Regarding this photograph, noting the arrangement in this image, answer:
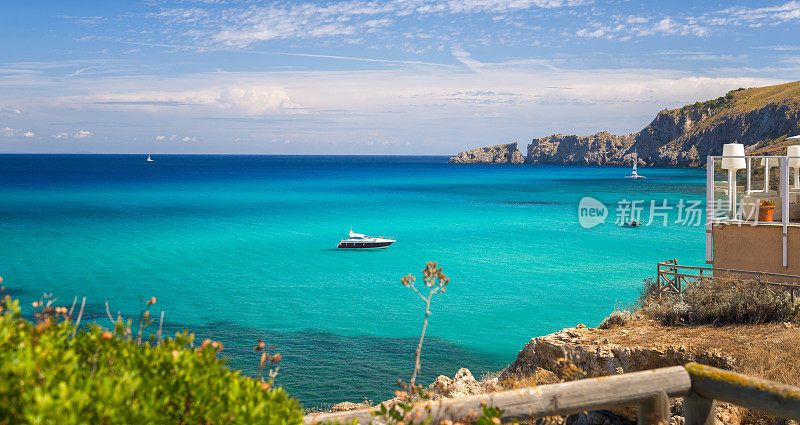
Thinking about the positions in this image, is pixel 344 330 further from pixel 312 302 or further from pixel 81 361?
pixel 81 361

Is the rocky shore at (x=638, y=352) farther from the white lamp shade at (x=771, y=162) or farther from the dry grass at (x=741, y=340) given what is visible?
the white lamp shade at (x=771, y=162)

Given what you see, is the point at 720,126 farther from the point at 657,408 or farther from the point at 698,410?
the point at 657,408

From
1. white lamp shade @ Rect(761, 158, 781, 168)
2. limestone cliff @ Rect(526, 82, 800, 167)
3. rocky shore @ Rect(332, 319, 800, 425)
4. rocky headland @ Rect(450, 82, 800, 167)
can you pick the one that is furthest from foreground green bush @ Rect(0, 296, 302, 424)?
limestone cliff @ Rect(526, 82, 800, 167)

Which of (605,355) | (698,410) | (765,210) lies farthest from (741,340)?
(698,410)

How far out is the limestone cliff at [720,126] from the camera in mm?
107500

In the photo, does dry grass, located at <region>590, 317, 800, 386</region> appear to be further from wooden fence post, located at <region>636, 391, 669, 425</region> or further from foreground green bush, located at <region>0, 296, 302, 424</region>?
foreground green bush, located at <region>0, 296, 302, 424</region>

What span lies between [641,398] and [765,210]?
12.1 meters

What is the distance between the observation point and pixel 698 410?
334 centimetres

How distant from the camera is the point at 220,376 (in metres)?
2.23

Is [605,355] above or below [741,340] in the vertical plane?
below

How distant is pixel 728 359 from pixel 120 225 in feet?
176

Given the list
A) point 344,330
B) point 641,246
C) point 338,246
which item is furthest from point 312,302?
point 641,246

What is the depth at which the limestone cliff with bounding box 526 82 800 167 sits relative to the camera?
4232 inches

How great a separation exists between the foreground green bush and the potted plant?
1371cm
